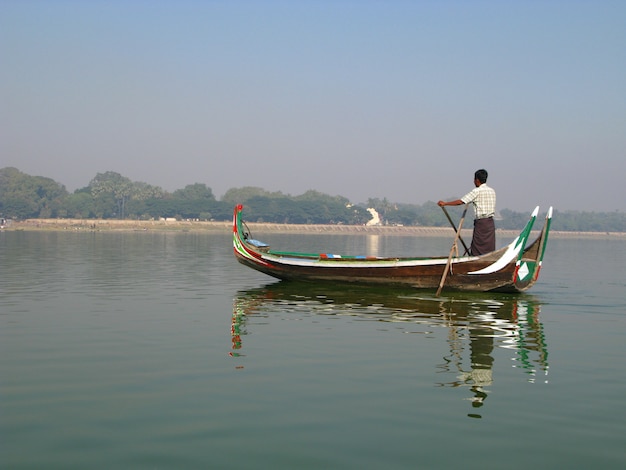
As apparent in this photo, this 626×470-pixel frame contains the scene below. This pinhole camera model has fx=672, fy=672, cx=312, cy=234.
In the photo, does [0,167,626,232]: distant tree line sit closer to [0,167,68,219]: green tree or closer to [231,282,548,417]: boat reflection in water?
[0,167,68,219]: green tree

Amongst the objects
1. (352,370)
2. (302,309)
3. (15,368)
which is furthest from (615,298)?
(15,368)

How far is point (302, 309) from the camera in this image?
1399 centimetres

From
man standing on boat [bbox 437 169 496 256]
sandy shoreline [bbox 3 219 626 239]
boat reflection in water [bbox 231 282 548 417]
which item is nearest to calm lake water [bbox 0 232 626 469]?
boat reflection in water [bbox 231 282 548 417]

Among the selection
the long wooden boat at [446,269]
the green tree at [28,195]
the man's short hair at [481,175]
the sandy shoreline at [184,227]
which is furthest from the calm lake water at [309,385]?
the green tree at [28,195]

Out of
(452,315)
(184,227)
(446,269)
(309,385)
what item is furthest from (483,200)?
Answer: (184,227)

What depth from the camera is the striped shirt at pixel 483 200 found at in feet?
52.3

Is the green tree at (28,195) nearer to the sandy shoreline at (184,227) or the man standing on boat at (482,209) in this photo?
the sandy shoreline at (184,227)

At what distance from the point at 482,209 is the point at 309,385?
968 cm

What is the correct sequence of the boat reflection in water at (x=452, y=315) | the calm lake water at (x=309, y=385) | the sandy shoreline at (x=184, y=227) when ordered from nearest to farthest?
1. the calm lake water at (x=309, y=385)
2. the boat reflection in water at (x=452, y=315)
3. the sandy shoreline at (x=184, y=227)

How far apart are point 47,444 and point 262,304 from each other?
952cm

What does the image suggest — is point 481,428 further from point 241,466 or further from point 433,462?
point 241,466

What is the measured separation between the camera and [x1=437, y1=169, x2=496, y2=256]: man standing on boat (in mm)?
15938

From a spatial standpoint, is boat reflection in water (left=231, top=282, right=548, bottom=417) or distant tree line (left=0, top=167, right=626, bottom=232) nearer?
boat reflection in water (left=231, top=282, right=548, bottom=417)

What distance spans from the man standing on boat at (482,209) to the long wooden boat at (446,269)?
484mm
